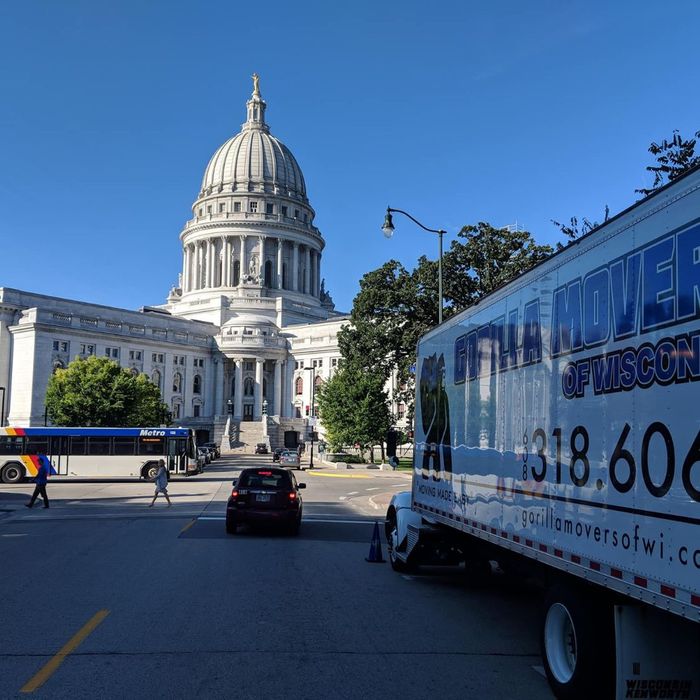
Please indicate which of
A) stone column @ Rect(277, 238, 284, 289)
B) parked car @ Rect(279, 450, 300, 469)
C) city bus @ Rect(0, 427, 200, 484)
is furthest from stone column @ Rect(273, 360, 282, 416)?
city bus @ Rect(0, 427, 200, 484)

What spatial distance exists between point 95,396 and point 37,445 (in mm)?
26115

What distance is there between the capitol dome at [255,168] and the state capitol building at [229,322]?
0.24 metres

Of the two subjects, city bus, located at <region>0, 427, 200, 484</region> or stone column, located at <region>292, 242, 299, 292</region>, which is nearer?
Result: city bus, located at <region>0, 427, 200, 484</region>

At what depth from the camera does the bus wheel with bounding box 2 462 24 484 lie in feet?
129

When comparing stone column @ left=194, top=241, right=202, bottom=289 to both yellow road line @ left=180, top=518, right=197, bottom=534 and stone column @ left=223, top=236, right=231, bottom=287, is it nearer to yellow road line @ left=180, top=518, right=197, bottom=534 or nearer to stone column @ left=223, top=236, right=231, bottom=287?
stone column @ left=223, top=236, right=231, bottom=287

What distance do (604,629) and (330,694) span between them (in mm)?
2295

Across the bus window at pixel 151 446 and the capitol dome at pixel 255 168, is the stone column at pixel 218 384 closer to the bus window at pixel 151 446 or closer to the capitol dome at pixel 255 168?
the capitol dome at pixel 255 168

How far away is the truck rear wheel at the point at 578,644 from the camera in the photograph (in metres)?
5.92

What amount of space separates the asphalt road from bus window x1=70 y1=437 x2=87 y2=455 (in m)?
23.0

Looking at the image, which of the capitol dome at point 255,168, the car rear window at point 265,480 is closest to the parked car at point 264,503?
the car rear window at point 265,480

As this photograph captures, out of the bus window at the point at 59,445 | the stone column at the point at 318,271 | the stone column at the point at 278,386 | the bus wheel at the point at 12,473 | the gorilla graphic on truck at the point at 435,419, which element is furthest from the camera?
the stone column at the point at 318,271

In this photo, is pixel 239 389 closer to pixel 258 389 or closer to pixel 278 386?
pixel 258 389

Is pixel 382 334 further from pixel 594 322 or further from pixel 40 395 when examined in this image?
pixel 40 395

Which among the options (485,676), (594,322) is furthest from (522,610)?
(594,322)
